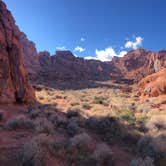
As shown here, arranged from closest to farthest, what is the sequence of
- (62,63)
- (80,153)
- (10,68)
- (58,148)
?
(80,153)
(58,148)
(10,68)
(62,63)

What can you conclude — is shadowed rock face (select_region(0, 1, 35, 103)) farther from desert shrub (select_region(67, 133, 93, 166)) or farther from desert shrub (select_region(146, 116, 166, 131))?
desert shrub (select_region(146, 116, 166, 131))

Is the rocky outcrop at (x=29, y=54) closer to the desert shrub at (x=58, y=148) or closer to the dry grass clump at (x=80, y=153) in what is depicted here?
the desert shrub at (x=58, y=148)

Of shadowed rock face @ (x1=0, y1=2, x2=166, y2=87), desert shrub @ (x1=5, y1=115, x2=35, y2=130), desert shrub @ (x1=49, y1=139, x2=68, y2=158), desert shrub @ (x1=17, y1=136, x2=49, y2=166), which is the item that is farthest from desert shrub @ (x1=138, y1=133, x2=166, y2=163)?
shadowed rock face @ (x1=0, y1=2, x2=166, y2=87)

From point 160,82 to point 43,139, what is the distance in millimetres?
22446

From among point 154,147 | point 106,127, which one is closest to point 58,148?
point 154,147

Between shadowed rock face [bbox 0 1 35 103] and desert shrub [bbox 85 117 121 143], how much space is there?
7753mm

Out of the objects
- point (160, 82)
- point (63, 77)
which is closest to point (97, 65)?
point (63, 77)

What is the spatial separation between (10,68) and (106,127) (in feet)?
35.2

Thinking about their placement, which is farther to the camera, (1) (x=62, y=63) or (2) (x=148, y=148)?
(1) (x=62, y=63)

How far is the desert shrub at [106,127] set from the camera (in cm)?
945

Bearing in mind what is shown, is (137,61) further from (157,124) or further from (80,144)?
(80,144)

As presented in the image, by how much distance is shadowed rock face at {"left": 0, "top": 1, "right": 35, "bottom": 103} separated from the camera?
653 inches

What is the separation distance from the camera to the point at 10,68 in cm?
1797

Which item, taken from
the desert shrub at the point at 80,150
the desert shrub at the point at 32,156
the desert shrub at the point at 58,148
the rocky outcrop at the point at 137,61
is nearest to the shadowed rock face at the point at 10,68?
the desert shrub at the point at 58,148
